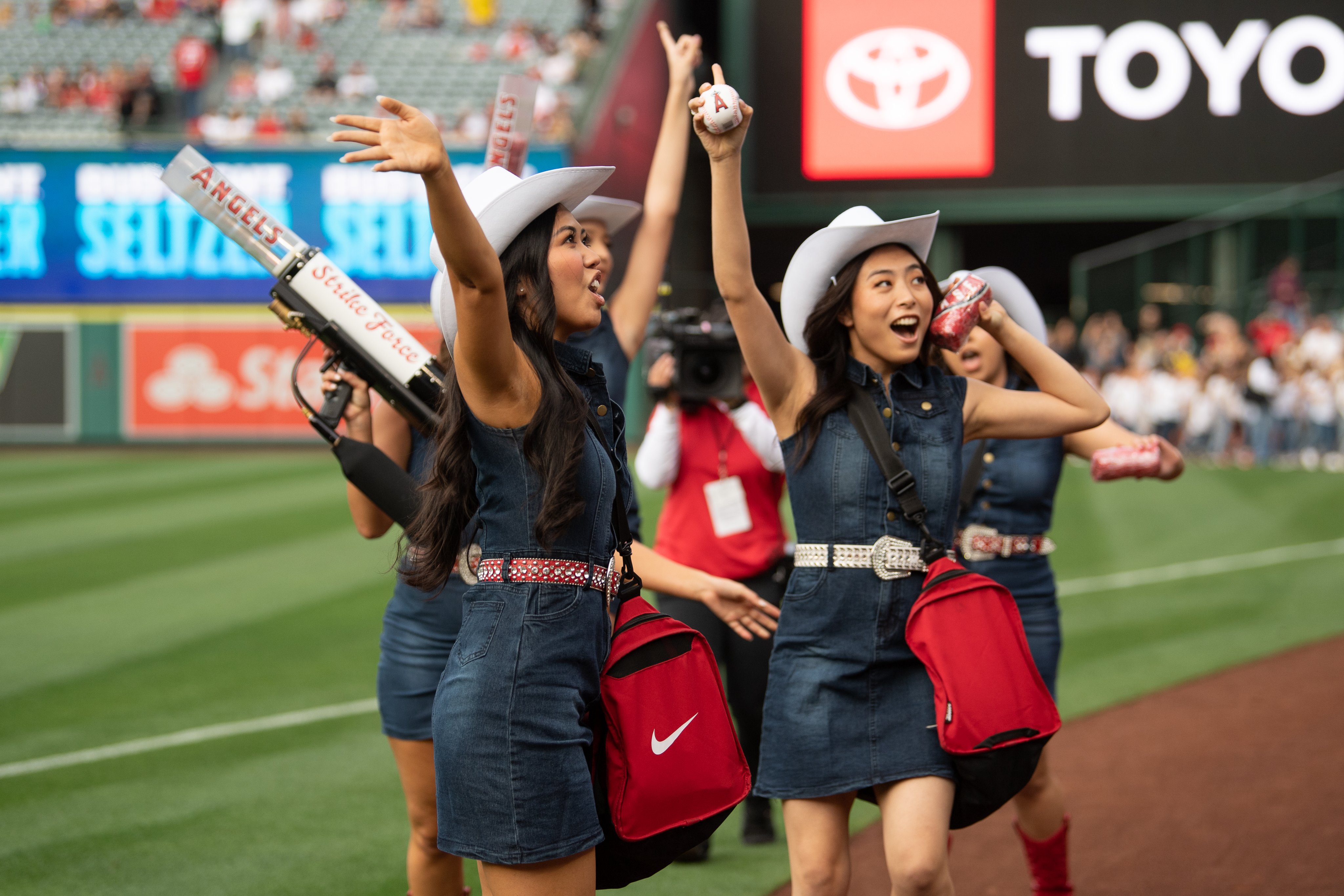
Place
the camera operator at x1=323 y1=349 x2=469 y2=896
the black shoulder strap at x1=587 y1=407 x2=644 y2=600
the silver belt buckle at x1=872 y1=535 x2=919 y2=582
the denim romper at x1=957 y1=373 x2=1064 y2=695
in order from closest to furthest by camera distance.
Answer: the black shoulder strap at x1=587 y1=407 x2=644 y2=600 < the silver belt buckle at x1=872 y1=535 x2=919 y2=582 < the camera operator at x1=323 y1=349 x2=469 y2=896 < the denim romper at x1=957 y1=373 x2=1064 y2=695

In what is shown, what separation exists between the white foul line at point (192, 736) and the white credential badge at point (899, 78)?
61.4 ft

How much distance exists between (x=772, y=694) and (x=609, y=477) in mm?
927

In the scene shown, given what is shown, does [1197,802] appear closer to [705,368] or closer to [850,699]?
[705,368]

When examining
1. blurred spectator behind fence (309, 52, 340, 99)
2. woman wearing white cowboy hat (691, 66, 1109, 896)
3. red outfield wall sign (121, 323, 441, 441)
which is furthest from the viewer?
blurred spectator behind fence (309, 52, 340, 99)

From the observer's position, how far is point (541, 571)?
8.50 feet

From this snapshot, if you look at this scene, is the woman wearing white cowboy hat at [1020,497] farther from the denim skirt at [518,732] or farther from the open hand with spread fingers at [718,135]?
the denim skirt at [518,732]

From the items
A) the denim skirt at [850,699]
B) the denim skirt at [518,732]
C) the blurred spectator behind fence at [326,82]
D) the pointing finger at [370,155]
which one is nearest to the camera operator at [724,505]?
the denim skirt at [850,699]

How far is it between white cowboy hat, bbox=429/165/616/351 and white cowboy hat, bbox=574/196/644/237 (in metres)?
1.19

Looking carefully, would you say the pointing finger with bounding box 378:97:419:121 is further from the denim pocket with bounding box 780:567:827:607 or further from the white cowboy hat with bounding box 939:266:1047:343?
the white cowboy hat with bounding box 939:266:1047:343

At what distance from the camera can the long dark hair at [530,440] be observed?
2557 mm

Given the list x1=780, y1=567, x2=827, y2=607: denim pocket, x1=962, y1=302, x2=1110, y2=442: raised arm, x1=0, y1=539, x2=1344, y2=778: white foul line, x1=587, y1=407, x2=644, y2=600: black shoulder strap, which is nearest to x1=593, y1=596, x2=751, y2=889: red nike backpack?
x1=587, y1=407, x2=644, y2=600: black shoulder strap

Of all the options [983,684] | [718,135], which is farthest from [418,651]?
[718,135]

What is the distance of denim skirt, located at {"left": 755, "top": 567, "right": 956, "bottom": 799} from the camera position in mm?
3162

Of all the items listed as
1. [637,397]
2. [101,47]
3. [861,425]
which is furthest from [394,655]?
[101,47]
